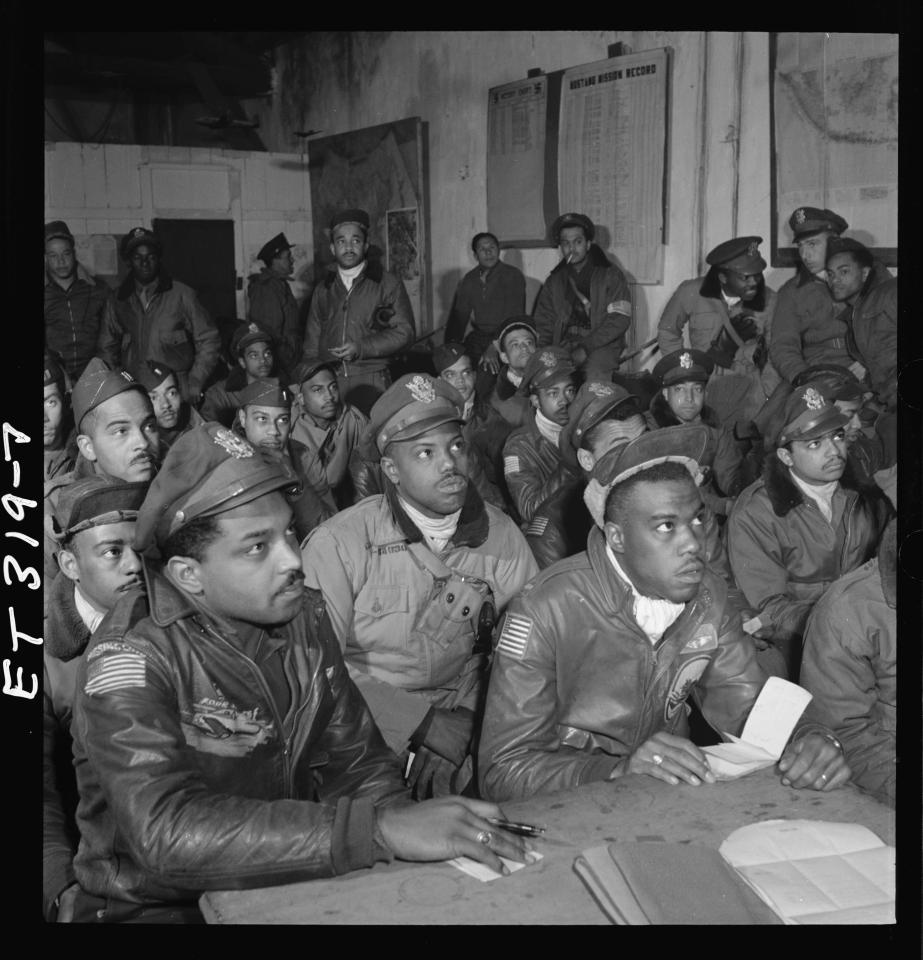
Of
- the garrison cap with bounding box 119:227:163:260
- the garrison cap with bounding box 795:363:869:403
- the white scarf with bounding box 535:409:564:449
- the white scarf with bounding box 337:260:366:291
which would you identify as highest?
the garrison cap with bounding box 119:227:163:260

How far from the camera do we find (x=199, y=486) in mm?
2168

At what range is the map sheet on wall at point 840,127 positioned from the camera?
290 centimetres

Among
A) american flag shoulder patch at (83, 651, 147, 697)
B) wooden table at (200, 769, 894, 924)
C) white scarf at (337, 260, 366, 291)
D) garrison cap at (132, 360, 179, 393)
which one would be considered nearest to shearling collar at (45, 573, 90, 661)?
american flag shoulder patch at (83, 651, 147, 697)

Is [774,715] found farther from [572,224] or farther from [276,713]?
[572,224]

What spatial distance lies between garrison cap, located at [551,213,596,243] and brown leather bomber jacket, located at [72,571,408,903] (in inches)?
77.6

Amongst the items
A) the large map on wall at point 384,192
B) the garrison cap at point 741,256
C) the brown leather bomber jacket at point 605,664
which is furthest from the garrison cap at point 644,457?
the large map on wall at point 384,192

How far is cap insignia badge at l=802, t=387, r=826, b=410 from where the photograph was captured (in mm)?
3646

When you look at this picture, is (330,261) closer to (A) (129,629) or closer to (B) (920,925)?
(A) (129,629)

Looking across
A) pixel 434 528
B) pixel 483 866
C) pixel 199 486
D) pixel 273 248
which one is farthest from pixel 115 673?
pixel 273 248

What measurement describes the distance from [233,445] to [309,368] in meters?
2.62

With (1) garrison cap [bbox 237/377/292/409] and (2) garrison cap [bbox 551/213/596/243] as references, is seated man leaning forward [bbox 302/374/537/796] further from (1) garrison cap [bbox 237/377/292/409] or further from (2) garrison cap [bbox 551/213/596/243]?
(1) garrison cap [bbox 237/377/292/409]

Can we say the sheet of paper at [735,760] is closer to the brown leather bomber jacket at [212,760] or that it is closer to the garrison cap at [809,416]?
the brown leather bomber jacket at [212,760]

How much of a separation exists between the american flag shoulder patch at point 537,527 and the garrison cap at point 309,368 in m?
1.20

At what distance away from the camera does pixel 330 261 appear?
4285 millimetres
